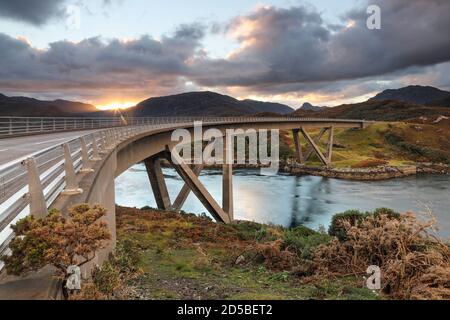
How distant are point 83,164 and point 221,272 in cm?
622

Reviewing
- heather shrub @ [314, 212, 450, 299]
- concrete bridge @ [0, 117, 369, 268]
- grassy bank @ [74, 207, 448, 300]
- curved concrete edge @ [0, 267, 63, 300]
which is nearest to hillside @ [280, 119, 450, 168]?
concrete bridge @ [0, 117, 369, 268]

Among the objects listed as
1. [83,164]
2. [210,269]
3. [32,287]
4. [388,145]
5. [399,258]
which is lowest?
[210,269]

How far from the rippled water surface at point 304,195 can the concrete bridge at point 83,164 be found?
8.47 metres

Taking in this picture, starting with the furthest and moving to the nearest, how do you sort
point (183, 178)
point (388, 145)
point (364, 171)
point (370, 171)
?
point (388, 145) < point (364, 171) < point (370, 171) < point (183, 178)

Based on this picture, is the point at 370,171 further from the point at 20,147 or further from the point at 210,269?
the point at 20,147

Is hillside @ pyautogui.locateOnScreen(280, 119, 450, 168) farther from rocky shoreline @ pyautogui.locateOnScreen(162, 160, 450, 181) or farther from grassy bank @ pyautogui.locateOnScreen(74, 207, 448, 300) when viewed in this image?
grassy bank @ pyautogui.locateOnScreen(74, 207, 448, 300)

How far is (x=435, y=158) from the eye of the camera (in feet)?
308

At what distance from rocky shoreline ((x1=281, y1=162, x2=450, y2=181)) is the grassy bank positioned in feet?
185

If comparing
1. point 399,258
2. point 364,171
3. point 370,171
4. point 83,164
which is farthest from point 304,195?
point 83,164

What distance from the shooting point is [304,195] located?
55.3m

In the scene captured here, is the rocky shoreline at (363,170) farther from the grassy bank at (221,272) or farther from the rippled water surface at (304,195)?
the grassy bank at (221,272)

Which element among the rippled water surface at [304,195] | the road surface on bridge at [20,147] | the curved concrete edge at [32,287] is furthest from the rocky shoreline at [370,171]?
the curved concrete edge at [32,287]
